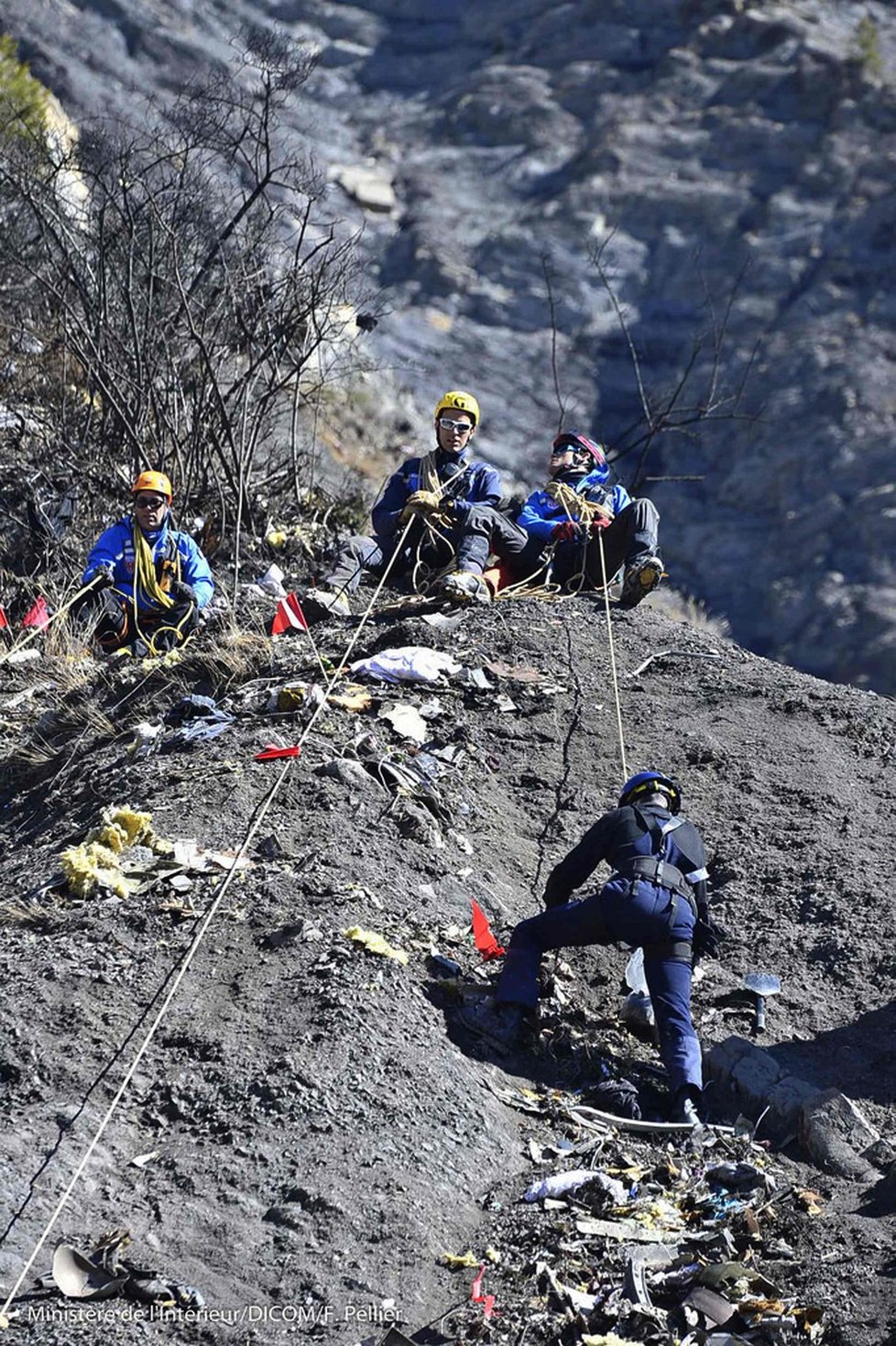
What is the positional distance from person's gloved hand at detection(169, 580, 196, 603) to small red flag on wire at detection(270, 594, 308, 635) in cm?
49

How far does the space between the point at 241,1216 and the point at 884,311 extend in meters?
38.2

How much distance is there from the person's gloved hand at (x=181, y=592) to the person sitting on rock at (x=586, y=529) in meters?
1.95

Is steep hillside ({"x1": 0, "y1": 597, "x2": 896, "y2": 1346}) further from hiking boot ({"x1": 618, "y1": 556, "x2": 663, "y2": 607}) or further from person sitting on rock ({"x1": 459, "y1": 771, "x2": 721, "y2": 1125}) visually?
hiking boot ({"x1": 618, "y1": 556, "x2": 663, "y2": 607})

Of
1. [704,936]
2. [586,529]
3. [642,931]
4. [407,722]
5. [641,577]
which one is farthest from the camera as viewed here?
[586,529]

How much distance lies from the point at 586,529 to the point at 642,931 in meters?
4.29

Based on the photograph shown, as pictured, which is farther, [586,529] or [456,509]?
[586,529]

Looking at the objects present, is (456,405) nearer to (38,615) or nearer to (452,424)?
(452,424)

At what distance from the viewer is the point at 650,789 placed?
21.5ft

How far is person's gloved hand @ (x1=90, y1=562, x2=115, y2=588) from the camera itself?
9.31 metres

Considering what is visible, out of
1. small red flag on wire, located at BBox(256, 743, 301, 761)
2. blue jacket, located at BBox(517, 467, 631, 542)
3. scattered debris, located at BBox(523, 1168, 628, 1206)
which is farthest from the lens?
A: blue jacket, located at BBox(517, 467, 631, 542)

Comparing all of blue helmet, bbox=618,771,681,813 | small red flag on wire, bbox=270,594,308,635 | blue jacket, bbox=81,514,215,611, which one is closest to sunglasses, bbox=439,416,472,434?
small red flag on wire, bbox=270,594,308,635

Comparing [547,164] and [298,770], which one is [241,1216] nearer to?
[298,770]

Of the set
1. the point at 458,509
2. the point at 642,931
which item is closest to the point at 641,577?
the point at 458,509

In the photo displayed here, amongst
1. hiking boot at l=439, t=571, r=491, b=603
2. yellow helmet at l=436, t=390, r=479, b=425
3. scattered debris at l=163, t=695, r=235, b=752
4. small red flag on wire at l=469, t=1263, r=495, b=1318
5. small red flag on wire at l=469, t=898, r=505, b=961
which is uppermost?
yellow helmet at l=436, t=390, r=479, b=425
